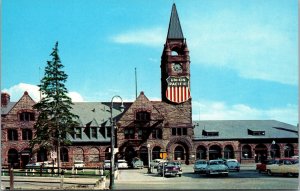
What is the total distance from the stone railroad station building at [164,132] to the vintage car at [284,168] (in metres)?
20.9

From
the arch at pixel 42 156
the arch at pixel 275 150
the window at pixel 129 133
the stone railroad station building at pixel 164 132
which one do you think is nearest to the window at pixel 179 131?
→ the stone railroad station building at pixel 164 132

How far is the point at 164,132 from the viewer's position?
61.2 m

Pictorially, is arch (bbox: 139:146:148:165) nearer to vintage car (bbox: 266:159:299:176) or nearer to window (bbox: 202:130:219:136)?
window (bbox: 202:130:219:136)

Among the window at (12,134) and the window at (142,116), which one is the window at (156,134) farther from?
A: the window at (12,134)

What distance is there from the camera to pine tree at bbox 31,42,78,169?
5281cm

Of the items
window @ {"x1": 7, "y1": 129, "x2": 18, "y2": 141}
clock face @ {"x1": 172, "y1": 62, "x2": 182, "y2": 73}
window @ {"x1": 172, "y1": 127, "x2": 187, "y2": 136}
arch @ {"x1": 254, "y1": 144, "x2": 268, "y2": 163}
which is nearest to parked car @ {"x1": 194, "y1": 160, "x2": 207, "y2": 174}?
window @ {"x1": 172, "y1": 127, "x2": 187, "y2": 136}

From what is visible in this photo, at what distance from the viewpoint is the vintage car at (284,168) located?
124ft

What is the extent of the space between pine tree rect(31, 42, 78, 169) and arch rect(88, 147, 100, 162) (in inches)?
299

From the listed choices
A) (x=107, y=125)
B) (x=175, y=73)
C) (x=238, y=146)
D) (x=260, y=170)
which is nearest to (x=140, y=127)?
(x=107, y=125)

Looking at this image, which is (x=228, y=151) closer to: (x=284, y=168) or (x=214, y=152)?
(x=214, y=152)

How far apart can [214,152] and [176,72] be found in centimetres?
1186

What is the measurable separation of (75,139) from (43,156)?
453 centimetres

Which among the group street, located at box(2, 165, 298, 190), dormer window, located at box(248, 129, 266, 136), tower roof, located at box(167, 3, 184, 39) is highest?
tower roof, located at box(167, 3, 184, 39)

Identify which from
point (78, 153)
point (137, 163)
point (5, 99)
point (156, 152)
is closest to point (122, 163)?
point (137, 163)
